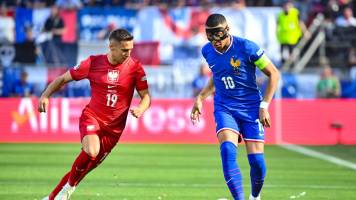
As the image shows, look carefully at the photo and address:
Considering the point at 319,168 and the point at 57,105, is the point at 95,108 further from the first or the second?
the point at 57,105

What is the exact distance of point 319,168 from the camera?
1848 centimetres

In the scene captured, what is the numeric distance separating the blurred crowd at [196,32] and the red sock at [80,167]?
1555 cm

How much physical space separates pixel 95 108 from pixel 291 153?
11.8m

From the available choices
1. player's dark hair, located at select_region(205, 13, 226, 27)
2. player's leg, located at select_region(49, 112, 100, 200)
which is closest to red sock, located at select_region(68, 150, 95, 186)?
player's leg, located at select_region(49, 112, 100, 200)

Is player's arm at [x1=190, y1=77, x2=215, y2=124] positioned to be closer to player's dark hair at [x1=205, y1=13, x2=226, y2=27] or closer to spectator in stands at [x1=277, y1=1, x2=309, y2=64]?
player's dark hair at [x1=205, y1=13, x2=226, y2=27]

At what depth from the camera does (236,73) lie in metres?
11.4

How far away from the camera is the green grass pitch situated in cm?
1338

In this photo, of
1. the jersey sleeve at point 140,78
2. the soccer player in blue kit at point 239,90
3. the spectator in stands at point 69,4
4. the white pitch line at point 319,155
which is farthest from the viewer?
the spectator in stands at point 69,4

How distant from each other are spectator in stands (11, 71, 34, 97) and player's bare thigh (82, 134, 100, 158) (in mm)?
15714

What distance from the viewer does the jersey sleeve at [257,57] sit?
1123cm

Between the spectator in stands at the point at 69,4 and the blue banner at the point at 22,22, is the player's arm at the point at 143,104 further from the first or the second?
the spectator in stands at the point at 69,4

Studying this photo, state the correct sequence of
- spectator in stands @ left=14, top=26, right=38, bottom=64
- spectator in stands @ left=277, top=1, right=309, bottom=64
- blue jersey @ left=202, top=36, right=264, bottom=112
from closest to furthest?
blue jersey @ left=202, top=36, right=264, bottom=112 < spectator in stands @ left=277, top=1, right=309, bottom=64 < spectator in stands @ left=14, top=26, right=38, bottom=64

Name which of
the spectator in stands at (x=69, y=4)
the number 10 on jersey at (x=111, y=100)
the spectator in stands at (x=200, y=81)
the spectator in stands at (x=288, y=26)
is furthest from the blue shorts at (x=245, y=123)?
the spectator in stands at (x=69, y=4)

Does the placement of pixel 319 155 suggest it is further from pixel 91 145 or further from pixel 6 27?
pixel 91 145
